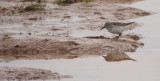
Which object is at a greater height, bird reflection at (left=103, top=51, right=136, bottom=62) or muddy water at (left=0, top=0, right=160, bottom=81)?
muddy water at (left=0, top=0, right=160, bottom=81)

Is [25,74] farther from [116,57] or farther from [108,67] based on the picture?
[116,57]

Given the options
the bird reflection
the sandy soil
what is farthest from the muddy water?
the sandy soil

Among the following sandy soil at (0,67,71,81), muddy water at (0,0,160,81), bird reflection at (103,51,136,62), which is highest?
sandy soil at (0,67,71,81)

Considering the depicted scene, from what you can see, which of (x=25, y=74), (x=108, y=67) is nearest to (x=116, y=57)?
(x=108, y=67)

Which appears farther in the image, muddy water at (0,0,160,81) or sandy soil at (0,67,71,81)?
muddy water at (0,0,160,81)

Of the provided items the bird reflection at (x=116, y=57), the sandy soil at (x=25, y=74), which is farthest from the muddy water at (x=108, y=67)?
the sandy soil at (x=25, y=74)

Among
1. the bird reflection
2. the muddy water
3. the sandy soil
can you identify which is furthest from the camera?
the bird reflection

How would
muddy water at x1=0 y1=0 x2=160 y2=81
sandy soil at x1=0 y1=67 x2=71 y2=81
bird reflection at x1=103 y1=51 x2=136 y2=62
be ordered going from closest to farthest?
sandy soil at x1=0 y1=67 x2=71 y2=81 < muddy water at x1=0 y1=0 x2=160 y2=81 < bird reflection at x1=103 y1=51 x2=136 y2=62

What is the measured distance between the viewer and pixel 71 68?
10.2 meters

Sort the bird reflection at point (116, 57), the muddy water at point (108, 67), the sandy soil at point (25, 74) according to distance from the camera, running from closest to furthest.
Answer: the sandy soil at point (25, 74) → the muddy water at point (108, 67) → the bird reflection at point (116, 57)

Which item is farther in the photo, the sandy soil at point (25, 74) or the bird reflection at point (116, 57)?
the bird reflection at point (116, 57)

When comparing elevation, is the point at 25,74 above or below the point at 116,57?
above

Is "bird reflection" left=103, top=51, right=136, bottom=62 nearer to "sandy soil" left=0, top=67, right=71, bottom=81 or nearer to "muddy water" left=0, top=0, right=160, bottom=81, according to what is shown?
"muddy water" left=0, top=0, right=160, bottom=81

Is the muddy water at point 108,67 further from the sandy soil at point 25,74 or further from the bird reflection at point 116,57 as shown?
the sandy soil at point 25,74
